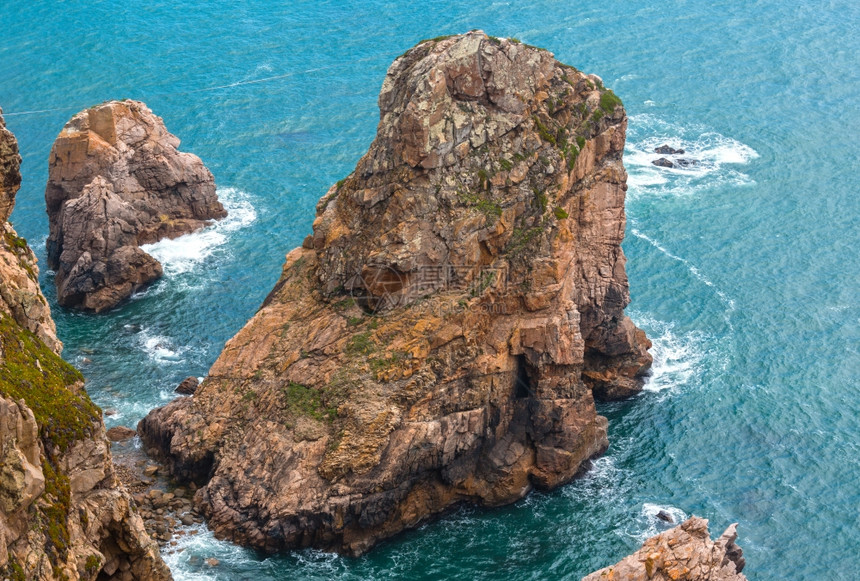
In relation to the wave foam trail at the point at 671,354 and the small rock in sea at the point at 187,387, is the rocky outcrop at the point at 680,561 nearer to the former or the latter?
the wave foam trail at the point at 671,354

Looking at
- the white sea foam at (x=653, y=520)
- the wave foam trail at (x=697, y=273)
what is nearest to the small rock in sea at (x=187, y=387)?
the white sea foam at (x=653, y=520)

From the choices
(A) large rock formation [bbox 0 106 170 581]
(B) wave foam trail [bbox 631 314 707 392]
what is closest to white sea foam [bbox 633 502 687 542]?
(B) wave foam trail [bbox 631 314 707 392]

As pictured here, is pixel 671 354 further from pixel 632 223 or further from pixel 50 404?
pixel 50 404

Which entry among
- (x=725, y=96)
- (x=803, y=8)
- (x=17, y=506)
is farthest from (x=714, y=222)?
(x=17, y=506)

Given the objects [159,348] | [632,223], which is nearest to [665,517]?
[632,223]

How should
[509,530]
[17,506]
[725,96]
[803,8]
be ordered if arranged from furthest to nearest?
[803,8], [725,96], [509,530], [17,506]

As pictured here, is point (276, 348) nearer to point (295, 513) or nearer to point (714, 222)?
point (295, 513)

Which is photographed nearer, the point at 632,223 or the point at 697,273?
the point at 697,273
